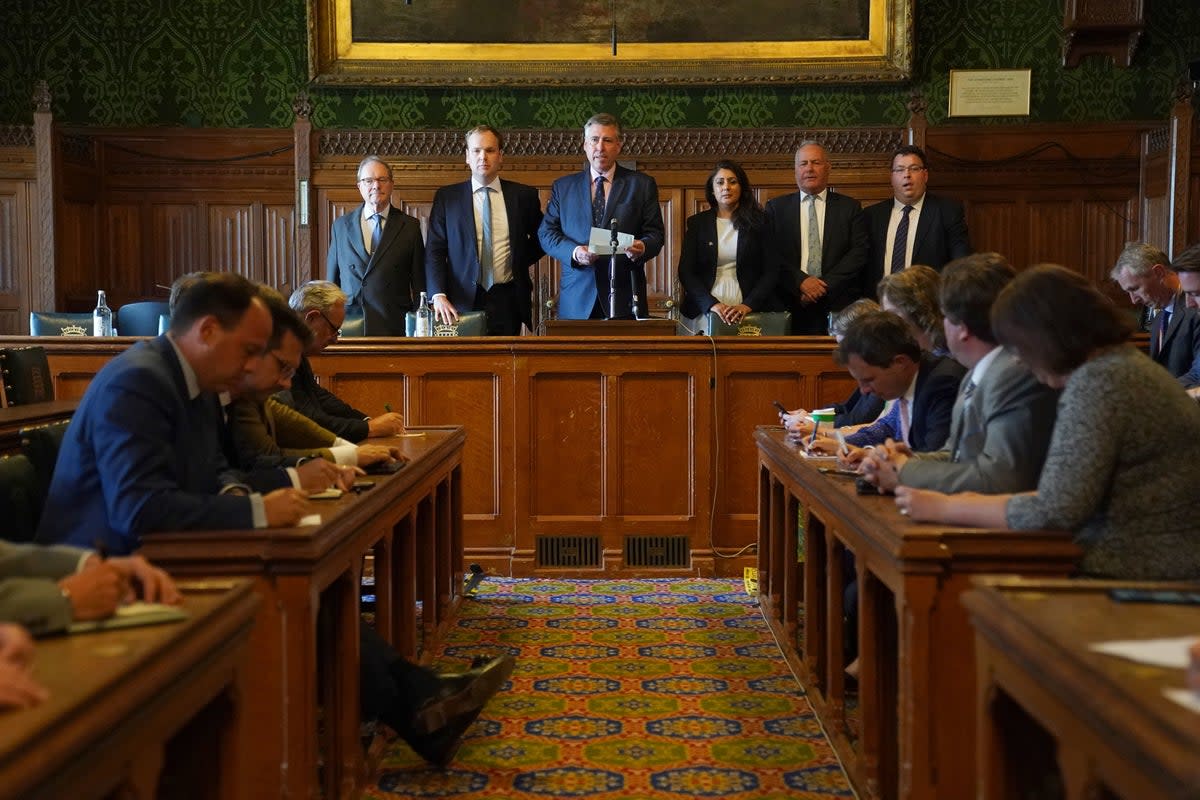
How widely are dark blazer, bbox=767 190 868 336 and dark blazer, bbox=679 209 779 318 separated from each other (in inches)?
6.1

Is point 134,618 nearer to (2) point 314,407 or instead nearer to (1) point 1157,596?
(1) point 1157,596

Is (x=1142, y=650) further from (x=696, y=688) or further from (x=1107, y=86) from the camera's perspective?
(x=1107, y=86)

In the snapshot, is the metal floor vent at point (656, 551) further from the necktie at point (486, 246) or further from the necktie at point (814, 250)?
the necktie at point (814, 250)

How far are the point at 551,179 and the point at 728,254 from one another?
2475 millimetres

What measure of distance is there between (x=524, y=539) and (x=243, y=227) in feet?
14.3

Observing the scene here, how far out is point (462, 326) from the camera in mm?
6434

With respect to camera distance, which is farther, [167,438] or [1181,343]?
[1181,343]

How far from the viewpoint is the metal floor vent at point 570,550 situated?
19.4ft

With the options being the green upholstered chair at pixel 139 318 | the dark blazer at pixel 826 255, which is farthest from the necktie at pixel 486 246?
the green upholstered chair at pixel 139 318

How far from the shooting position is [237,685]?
2018mm

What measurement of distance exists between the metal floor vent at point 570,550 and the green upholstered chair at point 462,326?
1166 mm

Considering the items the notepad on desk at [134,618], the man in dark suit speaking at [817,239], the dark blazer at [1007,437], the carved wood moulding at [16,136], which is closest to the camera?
the notepad on desk at [134,618]

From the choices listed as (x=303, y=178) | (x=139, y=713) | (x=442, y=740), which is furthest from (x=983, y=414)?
(x=303, y=178)

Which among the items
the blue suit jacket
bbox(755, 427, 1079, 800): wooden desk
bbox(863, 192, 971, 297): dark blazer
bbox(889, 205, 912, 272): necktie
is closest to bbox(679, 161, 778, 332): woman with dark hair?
bbox(863, 192, 971, 297): dark blazer
